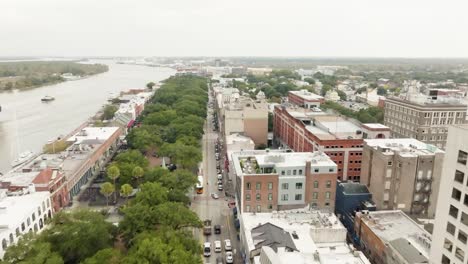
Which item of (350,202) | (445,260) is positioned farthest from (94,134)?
(445,260)

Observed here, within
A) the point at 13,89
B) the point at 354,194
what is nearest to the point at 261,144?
the point at 354,194

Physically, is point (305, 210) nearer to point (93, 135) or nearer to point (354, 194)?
point (354, 194)

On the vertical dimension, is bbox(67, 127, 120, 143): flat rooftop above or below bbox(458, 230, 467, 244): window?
below

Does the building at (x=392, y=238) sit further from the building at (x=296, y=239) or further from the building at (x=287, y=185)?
the building at (x=287, y=185)

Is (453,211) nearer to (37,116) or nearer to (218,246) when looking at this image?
(218,246)

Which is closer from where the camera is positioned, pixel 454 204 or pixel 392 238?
pixel 454 204

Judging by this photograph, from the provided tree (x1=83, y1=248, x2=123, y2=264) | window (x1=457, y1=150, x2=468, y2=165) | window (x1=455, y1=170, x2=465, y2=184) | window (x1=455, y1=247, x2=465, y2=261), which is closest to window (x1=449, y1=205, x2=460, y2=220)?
window (x1=455, y1=170, x2=465, y2=184)

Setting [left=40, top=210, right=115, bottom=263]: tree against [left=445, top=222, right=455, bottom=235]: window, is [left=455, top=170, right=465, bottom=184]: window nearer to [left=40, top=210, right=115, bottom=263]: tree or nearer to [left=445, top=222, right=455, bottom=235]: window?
[left=445, top=222, right=455, bottom=235]: window
